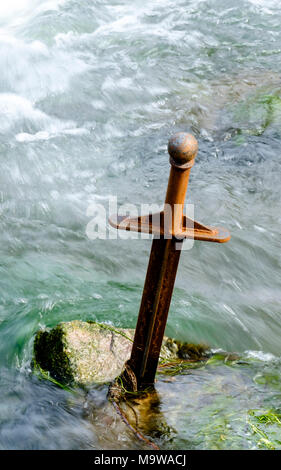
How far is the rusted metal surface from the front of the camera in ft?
6.14

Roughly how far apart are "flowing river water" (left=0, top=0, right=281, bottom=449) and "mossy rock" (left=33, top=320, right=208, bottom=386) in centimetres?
11

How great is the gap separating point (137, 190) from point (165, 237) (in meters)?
3.97

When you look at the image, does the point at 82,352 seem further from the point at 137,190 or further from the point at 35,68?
the point at 35,68

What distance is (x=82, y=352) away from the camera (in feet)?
9.18

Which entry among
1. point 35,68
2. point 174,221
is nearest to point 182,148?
point 174,221

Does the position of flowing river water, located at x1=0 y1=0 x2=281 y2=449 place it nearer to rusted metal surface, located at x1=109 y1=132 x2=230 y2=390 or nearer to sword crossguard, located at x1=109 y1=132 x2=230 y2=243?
rusted metal surface, located at x1=109 y1=132 x2=230 y2=390

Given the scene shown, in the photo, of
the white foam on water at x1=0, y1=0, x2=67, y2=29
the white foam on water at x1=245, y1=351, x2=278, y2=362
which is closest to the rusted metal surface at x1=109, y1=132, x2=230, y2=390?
the white foam on water at x1=245, y1=351, x2=278, y2=362

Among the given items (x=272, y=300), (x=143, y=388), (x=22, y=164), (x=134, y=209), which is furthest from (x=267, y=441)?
(x=22, y=164)

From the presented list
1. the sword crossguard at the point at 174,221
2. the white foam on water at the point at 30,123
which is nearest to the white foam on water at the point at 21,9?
the white foam on water at the point at 30,123

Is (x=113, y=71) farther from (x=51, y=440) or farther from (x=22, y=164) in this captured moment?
(x=51, y=440)

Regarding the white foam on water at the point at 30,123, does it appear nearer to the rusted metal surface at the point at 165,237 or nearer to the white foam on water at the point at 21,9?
the white foam on water at the point at 21,9

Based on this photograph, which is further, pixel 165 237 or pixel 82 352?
pixel 82 352

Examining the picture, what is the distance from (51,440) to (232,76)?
779 centimetres

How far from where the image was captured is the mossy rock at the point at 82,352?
109 inches
